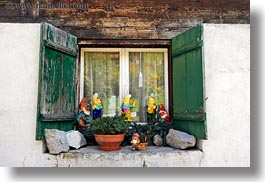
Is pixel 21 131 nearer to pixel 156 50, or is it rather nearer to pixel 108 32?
pixel 108 32

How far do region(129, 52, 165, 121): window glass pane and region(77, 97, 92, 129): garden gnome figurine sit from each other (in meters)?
0.78

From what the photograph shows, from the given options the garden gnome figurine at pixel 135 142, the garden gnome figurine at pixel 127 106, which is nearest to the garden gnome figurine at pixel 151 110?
the garden gnome figurine at pixel 127 106

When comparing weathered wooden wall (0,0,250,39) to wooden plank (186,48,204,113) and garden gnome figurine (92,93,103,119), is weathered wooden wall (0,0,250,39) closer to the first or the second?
wooden plank (186,48,204,113)

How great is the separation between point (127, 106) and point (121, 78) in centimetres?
50

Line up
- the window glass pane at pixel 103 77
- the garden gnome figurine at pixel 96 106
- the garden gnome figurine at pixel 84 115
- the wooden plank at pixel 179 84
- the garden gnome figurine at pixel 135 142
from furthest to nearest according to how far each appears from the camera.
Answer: the window glass pane at pixel 103 77 → the garden gnome figurine at pixel 96 106 → the garden gnome figurine at pixel 84 115 → the wooden plank at pixel 179 84 → the garden gnome figurine at pixel 135 142

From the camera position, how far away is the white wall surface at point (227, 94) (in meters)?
3.90

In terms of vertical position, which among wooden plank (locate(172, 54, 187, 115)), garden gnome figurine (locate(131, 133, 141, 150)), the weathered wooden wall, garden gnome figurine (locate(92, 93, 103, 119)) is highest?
the weathered wooden wall

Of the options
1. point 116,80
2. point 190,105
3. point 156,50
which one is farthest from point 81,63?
point 190,105

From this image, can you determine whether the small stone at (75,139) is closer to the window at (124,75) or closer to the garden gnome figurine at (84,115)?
the garden gnome figurine at (84,115)

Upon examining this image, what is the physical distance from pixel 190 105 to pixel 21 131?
7.83ft

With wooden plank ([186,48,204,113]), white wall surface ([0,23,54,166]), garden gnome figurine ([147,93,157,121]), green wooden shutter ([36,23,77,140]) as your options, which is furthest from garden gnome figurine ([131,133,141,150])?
white wall surface ([0,23,54,166])

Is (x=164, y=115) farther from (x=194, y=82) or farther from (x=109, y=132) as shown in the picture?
(x=109, y=132)

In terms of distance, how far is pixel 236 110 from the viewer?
3.98m

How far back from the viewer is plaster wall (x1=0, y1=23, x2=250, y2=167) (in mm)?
3779
